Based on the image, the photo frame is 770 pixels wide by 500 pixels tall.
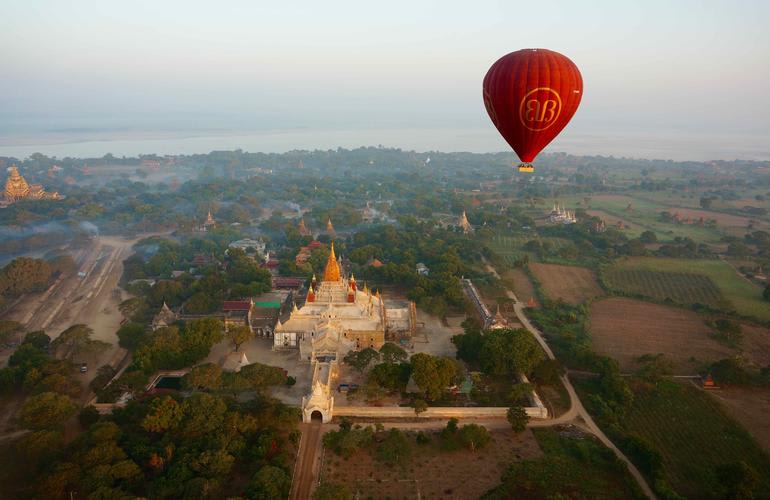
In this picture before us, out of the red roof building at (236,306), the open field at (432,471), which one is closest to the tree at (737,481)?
the open field at (432,471)

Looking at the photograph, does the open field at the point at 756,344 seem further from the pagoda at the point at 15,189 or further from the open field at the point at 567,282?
the pagoda at the point at 15,189

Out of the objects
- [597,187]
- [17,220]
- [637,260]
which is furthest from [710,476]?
[597,187]

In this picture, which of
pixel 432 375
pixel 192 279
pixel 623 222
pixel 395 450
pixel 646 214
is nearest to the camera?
pixel 395 450

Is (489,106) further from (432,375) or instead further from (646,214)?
(646,214)

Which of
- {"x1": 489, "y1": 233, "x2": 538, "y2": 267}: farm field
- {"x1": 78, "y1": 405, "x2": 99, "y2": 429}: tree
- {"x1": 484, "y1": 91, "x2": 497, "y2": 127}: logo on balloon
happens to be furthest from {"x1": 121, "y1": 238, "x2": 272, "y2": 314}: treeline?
{"x1": 489, "y1": 233, "x2": 538, "y2": 267}: farm field

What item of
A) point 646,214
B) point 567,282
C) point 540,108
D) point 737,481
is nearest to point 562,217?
point 646,214

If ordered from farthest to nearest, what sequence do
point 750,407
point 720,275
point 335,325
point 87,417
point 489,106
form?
point 720,275
point 335,325
point 750,407
point 87,417
point 489,106

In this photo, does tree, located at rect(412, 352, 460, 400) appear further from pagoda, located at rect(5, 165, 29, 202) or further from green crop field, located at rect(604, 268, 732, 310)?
pagoda, located at rect(5, 165, 29, 202)
